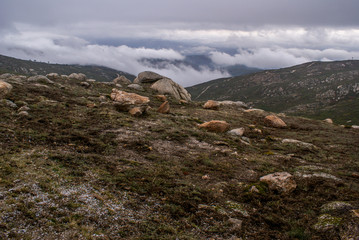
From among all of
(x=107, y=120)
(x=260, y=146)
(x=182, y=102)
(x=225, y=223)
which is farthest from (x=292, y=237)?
(x=182, y=102)

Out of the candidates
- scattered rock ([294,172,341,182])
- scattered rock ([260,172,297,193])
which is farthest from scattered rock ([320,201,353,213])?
scattered rock ([294,172,341,182])

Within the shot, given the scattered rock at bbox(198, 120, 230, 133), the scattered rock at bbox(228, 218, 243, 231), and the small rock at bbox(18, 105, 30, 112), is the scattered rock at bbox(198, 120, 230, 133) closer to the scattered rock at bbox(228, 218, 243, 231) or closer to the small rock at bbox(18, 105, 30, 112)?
the scattered rock at bbox(228, 218, 243, 231)

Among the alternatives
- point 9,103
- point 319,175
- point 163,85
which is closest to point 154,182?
point 319,175

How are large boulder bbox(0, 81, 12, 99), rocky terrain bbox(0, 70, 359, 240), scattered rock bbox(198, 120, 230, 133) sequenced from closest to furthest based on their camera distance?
rocky terrain bbox(0, 70, 359, 240), large boulder bbox(0, 81, 12, 99), scattered rock bbox(198, 120, 230, 133)

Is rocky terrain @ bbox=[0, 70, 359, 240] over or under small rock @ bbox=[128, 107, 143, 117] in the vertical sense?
under

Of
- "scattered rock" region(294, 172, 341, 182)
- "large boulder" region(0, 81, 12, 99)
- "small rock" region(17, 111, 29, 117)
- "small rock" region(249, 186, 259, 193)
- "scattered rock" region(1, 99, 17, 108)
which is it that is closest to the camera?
"small rock" region(249, 186, 259, 193)

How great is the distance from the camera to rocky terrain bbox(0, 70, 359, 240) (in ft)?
31.2

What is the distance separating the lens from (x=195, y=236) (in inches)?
374

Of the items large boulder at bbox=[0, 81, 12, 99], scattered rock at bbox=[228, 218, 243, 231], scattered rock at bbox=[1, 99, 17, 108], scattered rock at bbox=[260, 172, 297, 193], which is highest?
large boulder at bbox=[0, 81, 12, 99]

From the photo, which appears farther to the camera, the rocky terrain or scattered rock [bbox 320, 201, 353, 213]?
scattered rock [bbox 320, 201, 353, 213]

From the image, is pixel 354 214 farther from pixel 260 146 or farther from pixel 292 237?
pixel 260 146

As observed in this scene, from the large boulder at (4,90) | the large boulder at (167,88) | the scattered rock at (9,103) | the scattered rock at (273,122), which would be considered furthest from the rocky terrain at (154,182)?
the large boulder at (167,88)

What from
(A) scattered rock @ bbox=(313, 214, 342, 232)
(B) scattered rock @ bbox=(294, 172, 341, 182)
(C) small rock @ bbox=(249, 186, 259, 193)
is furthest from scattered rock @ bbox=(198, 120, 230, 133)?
(A) scattered rock @ bbox=(313, 214, 342, 232)

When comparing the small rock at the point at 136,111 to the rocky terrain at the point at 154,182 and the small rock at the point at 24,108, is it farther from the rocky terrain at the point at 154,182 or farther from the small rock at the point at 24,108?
the small rock at the point at 24,108
